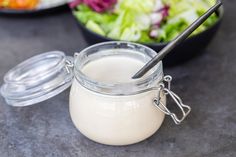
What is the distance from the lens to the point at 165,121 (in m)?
0.72

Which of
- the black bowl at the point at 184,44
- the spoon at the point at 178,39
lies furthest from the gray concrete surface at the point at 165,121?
the spoon at the point at 178,39

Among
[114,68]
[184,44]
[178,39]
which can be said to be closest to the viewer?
[178,39]

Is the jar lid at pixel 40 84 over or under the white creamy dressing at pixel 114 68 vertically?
under

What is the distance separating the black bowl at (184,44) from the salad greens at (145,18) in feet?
0.06

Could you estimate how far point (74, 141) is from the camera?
68cm

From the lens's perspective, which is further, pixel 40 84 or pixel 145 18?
pixel 145 18

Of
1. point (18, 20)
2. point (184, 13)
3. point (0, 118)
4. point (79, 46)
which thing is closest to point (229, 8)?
point (184, 13)

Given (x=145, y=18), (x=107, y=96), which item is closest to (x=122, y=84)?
(x=107, y=96)

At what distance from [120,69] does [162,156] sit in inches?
6.2

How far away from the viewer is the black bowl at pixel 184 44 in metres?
0.80

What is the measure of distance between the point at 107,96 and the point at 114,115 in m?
0.03

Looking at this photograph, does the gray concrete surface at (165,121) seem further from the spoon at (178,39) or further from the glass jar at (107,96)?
the spoon at (178,39)

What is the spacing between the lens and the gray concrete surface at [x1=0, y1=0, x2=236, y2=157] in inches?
26.1

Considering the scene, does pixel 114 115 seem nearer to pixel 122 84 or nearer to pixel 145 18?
pixel 122 84
